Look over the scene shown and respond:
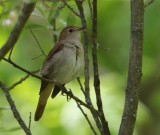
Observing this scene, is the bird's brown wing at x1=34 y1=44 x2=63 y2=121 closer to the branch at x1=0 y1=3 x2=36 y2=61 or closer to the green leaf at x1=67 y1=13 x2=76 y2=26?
the green leaf at x1=67 y1=13 x2=76 y2=26

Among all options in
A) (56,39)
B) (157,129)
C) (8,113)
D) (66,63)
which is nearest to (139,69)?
(66,63)

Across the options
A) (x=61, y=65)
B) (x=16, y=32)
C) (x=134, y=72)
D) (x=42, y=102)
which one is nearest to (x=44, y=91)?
(x=42, y=102)

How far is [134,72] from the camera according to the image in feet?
11.0

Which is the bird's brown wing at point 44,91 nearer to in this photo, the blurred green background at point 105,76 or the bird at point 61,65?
the bird at point 61,65

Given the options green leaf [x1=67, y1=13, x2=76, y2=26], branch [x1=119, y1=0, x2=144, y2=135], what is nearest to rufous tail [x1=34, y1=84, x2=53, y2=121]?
green leaf [x1=67, y1=13, x2=76, y2=26]

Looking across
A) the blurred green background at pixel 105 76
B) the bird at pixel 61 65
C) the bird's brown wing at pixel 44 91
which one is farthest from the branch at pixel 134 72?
the blurred green background at pixel 105 76

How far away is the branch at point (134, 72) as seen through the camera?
3.33 metres

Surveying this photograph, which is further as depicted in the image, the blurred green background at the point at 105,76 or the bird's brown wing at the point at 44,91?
the blurred green background at the point at 105,76

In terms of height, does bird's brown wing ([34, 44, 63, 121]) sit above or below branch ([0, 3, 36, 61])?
below

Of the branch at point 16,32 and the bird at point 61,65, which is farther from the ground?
the branch at point 16,32

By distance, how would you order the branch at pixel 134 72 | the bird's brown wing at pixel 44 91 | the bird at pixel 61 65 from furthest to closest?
the bird's brown wing at pixel 44 91 < the bird at pixel 61 65 < the branch at pixel 134 72

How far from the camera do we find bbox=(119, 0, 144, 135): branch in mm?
3328

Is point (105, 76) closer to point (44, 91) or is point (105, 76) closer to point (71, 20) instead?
point (44, 91)

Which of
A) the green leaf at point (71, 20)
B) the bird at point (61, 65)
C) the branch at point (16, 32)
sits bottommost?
the bird at point (61, 65)
